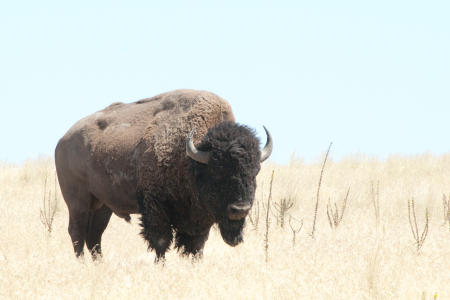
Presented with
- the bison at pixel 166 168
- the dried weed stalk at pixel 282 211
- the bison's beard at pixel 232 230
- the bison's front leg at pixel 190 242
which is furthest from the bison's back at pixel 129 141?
the dried weed stalk at pixel 282 211

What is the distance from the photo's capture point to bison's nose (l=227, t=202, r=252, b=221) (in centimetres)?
545

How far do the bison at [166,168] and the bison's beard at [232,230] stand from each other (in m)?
0.01

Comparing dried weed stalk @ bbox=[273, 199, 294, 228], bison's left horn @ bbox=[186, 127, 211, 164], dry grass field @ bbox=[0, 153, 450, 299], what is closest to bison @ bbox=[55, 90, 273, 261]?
bison's left horn @ bbox=[186, 127, 211, 164]

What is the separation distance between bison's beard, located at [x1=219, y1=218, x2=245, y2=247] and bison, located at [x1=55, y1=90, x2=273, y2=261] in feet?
0.04

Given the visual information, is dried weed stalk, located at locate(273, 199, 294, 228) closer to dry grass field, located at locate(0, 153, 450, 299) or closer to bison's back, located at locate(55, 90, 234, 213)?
dry grass field, located at locate(0, 153, 450, 299)

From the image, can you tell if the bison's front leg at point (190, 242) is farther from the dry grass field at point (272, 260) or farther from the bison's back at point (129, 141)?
Answer: the bison's back at point (129, 141)

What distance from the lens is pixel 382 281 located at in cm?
466

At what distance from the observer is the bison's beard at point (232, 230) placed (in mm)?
5715

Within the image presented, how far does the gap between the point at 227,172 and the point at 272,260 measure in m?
1.11

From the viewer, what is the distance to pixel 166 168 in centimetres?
625

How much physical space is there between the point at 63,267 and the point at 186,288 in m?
1.73

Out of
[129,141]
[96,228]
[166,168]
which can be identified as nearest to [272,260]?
[166,168]

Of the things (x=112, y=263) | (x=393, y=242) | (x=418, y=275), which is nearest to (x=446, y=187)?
(x=393, y=242)

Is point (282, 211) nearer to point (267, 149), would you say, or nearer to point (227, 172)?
point (267, 149)
